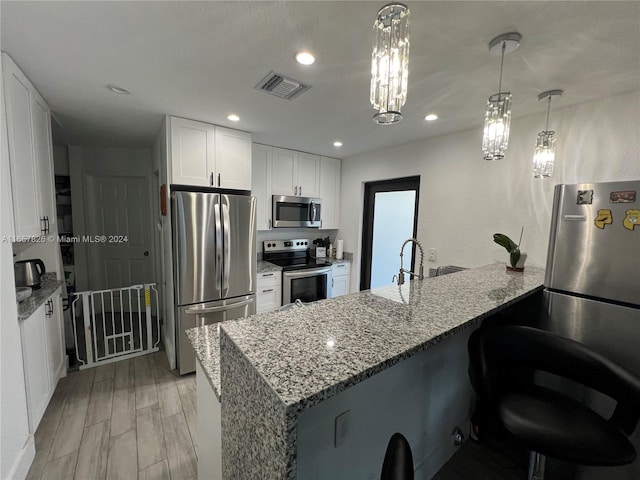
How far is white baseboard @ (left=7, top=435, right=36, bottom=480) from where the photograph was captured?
1.48 m

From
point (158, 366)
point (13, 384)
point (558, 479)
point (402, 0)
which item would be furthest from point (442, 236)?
point (13, 384)

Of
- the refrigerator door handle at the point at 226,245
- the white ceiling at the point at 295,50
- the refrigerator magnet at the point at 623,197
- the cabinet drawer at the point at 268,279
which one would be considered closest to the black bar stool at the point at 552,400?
the refrigerator magnet at the point at 623,197

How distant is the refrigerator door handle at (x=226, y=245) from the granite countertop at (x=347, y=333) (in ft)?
4.04

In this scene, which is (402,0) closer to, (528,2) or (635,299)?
(528,2)

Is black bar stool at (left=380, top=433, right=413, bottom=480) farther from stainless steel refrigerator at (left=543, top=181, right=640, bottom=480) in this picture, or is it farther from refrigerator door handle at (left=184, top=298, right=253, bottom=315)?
refrigerator door handle at (left=184, top=298, right=253, bottom=315)

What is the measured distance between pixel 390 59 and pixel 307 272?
2843mm

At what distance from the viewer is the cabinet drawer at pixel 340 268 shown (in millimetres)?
3882

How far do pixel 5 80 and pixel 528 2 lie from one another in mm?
2585

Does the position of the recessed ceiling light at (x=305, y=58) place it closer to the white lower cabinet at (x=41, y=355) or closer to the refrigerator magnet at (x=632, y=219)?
the refrigerator magnet at (x=632, y=219)

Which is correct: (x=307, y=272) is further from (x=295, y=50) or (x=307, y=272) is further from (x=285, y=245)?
(x=295, y=50)

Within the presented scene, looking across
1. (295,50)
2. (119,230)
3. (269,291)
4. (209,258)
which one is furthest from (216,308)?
(119,230)

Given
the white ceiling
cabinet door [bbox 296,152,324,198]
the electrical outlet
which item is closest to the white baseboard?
the electrical outlet

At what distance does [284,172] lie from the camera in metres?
3.62

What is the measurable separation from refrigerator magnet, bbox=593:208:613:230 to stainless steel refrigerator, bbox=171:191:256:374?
8.40 ft
